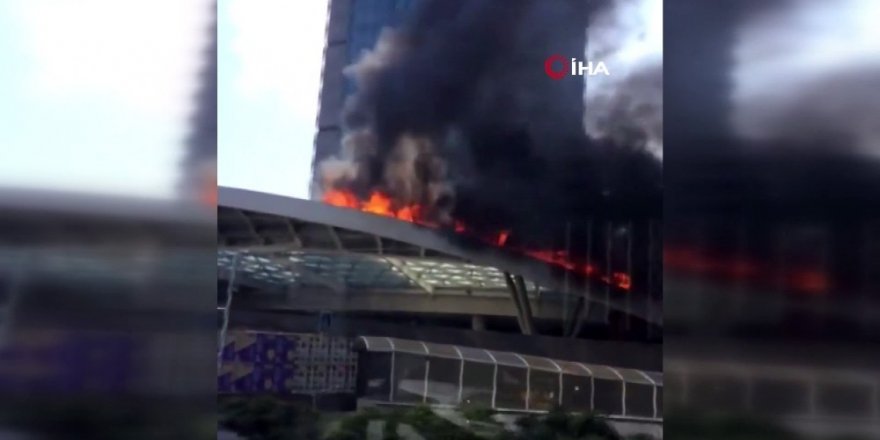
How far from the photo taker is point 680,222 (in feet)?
7.36

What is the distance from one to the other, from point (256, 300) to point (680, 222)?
1.08 metres

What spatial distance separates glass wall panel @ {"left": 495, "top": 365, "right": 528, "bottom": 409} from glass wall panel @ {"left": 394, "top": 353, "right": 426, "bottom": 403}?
0.19m

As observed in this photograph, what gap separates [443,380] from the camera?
7.50 feet

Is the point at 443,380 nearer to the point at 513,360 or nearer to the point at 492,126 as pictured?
the point at 513,360

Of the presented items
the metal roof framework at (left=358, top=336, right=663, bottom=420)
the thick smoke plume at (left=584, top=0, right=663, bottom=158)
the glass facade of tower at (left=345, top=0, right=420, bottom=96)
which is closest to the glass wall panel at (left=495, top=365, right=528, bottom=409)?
the metal roof framework at (left=358, top=336, right=663, bottom=420)

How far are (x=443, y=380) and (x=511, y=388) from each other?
17 centimetres

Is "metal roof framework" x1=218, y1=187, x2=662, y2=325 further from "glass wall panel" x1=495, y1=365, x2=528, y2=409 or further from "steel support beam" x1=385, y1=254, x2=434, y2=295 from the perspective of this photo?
"glass wall panel" x1=495, y1=365, x2=528, y2=409

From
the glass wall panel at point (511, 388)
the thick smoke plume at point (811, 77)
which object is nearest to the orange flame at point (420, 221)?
the glass wall panel at point (511, 388)

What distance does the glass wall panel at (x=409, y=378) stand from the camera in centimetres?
230

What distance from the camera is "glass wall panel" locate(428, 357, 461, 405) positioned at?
7.46ft

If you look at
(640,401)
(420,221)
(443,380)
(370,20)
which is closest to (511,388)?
(443,380)

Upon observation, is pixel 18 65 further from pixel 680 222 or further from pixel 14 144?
pixel 680 222

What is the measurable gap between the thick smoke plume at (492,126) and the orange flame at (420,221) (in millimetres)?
20

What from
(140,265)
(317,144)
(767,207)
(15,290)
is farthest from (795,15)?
(15,290)
